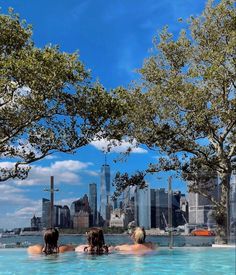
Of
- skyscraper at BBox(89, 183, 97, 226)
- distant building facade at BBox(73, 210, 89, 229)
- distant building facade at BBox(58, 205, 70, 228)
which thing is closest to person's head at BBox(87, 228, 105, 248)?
distant building facade at BBox(58, 205, 70, 228)

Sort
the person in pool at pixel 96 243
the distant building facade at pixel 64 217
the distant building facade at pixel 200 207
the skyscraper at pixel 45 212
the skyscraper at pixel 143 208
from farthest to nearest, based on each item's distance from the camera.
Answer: the distant building facade at pixel 200 207 < the skyscraper at pixel 143 208 < the distant building facade at pixel 64 217 < the skyscraper at pixel 45 212 < the person in pool at pixel 96 243

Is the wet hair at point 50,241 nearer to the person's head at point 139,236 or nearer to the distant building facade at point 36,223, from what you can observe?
the person's head at point 139,236

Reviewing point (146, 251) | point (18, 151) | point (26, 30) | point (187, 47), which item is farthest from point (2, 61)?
point (187, 47)

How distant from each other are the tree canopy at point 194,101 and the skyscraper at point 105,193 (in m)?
2.55

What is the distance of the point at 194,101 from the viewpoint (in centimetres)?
2420

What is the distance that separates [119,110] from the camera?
22.3 meters

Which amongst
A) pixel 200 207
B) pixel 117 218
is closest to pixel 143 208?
pixel 117 218

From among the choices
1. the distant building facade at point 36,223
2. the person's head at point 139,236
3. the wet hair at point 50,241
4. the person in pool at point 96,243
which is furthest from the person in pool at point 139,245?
the distant building facade at point 36,223

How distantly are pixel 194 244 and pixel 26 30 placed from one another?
12406mm

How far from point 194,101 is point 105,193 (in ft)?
24.7

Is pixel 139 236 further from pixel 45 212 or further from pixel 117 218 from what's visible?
pixel 117 218

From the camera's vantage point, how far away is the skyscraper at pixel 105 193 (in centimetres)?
2736

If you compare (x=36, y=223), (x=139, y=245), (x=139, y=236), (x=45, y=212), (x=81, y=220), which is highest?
(x=45, y=212)

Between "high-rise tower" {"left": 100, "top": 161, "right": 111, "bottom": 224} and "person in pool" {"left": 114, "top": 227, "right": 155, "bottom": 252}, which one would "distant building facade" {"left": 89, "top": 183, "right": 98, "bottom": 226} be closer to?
"high-rise tower" {"left": 100, "top": 161, "right": 111, "bottom": 224}
